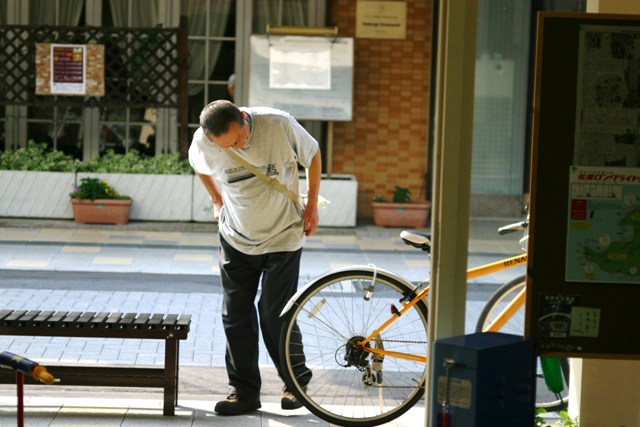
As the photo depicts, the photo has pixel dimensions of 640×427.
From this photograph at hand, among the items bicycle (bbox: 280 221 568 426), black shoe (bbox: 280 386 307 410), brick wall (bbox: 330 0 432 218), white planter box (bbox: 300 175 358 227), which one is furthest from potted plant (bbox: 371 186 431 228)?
black shoe (bbox: 280 386 307 410)

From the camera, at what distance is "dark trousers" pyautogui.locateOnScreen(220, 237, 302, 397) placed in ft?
18.8

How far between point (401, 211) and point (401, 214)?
4 centimetres

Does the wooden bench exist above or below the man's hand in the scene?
below

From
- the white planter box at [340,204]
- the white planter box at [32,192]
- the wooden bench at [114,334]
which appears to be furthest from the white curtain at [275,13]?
the wooden bench at [114,334]

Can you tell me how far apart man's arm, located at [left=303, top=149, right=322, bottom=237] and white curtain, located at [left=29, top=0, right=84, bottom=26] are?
33.0 ft

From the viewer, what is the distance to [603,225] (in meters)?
4.08

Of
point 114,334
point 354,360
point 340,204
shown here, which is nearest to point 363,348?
point 354,360

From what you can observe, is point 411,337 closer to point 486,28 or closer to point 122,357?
point 122,357

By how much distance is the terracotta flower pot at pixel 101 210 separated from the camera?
44.0 ft

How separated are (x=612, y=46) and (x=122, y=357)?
4.21m

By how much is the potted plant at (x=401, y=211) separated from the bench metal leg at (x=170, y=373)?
8770 millimetres

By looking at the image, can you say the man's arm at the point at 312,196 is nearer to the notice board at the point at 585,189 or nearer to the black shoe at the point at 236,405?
the black shoe at the point at 236,405

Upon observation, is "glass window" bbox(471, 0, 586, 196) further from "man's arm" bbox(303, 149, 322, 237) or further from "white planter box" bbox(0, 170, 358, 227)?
"white planter box" bbox(0, 170, 358, 227)

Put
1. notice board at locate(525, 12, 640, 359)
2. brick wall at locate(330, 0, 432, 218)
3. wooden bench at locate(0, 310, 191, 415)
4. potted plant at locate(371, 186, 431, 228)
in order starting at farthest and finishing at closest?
brick wall at locate(330, 0, 432, 218), potted plant at locate(371, 186, 431, 228), wooden bench at locate(0, 310, 191, 415), notice board at locate(525, 12, 640, 359)
